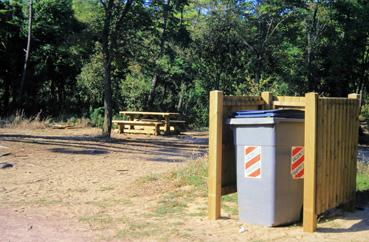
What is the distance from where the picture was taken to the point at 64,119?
27797 millimetres

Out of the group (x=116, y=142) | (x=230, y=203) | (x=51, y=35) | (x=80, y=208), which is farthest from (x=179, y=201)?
(x=51, y=35)

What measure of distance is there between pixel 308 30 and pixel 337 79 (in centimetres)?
329

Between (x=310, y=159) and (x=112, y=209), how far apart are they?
10.1ft

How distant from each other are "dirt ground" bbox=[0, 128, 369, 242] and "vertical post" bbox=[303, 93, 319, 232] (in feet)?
0.76

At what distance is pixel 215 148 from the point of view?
6.49 meters

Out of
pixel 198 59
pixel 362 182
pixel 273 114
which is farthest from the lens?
pixel 198 59

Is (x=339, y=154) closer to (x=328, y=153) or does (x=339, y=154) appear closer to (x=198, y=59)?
(x=328, y=153)

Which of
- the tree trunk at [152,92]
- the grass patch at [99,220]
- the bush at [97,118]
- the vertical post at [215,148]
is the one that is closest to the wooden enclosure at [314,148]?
A: the vertical post at [215,148]

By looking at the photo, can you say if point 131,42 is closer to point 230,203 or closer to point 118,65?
point 118,65

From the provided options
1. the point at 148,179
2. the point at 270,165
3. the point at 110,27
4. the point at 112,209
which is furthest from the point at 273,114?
the point at 110,27

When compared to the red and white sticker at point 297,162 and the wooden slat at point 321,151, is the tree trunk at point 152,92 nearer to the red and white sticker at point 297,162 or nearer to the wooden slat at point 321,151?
the red and white sticker at point 297,162

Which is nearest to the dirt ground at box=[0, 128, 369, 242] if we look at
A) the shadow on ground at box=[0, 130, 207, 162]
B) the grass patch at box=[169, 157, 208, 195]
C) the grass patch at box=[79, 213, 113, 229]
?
the grass patch at box=[79, 213, 113, 229]

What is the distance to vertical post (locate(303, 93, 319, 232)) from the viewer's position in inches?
230

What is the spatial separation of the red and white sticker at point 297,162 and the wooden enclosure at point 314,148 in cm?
28
